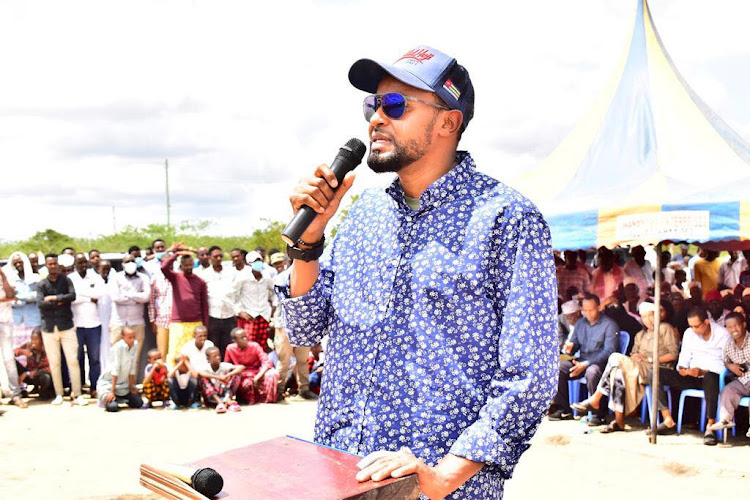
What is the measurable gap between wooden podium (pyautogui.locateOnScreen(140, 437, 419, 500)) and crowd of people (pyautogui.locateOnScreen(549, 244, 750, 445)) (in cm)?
645

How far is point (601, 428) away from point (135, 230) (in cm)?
3325

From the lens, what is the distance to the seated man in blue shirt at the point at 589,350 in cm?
813

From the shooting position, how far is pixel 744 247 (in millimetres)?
9516

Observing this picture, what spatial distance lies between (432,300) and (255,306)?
8.85 m

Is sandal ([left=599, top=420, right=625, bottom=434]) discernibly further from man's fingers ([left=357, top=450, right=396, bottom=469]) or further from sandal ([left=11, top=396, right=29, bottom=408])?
sandal ([left=11, top=396, right=29, bottom=408])

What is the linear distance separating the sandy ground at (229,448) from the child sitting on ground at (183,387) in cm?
27

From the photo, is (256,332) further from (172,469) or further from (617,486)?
(172,469)

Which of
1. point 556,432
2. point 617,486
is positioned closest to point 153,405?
point 556,432

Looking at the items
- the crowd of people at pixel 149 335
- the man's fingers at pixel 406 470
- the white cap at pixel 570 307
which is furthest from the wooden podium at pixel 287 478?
the crowd of people at pixel 149 335

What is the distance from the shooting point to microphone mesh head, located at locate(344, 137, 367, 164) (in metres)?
2.14

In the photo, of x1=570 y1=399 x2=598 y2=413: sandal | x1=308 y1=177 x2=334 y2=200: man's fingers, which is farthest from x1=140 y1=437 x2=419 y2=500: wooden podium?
x1=570 y1=399 x2=598 y2=413: sandal

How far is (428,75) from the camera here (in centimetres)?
184

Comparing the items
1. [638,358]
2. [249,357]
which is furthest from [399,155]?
[249,357]

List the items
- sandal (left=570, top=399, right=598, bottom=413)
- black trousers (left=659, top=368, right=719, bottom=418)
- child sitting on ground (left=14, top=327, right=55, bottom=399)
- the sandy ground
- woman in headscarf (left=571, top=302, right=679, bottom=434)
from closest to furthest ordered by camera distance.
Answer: the sandy ground
black trousers (left=659, top=368, right=719, bottom=418)
woman in headscarf (left=571, top=302, right=679, bottom=434)
sandal (left=570, top=399, right=598, bottom=413)
child sitting on ground (left=14, top=327, right=55, bottom=399)
